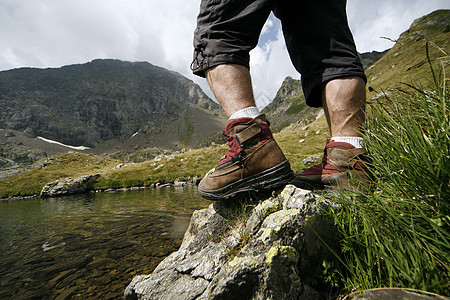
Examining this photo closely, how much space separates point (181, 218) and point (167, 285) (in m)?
6.68

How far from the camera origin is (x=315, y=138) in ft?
150

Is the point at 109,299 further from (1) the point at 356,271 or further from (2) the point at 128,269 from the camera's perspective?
(1) the point at 356,271

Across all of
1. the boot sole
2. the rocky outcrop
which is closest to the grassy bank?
the boot sole

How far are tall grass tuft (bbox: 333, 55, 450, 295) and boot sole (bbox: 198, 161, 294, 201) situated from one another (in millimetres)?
777

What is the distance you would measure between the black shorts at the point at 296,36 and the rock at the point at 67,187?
3598cm

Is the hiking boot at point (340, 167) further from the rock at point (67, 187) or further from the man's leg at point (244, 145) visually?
the rock at point (67, 187)

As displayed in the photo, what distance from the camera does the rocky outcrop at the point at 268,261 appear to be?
1.71 meters

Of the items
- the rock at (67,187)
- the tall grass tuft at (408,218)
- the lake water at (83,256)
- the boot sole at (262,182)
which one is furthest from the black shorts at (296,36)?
the rock at (67,187)

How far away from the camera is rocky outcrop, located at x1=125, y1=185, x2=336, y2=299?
67.4 inches

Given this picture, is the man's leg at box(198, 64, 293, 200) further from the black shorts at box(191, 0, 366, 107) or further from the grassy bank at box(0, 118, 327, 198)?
the grassy bank at box(0, 118, 327, 198)

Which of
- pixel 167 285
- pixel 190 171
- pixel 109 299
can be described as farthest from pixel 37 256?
pixel 190 171

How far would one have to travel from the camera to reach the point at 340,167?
247 centimetres

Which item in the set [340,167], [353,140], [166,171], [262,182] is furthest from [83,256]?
[166,171]

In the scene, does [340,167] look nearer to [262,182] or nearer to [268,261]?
[262,182]
